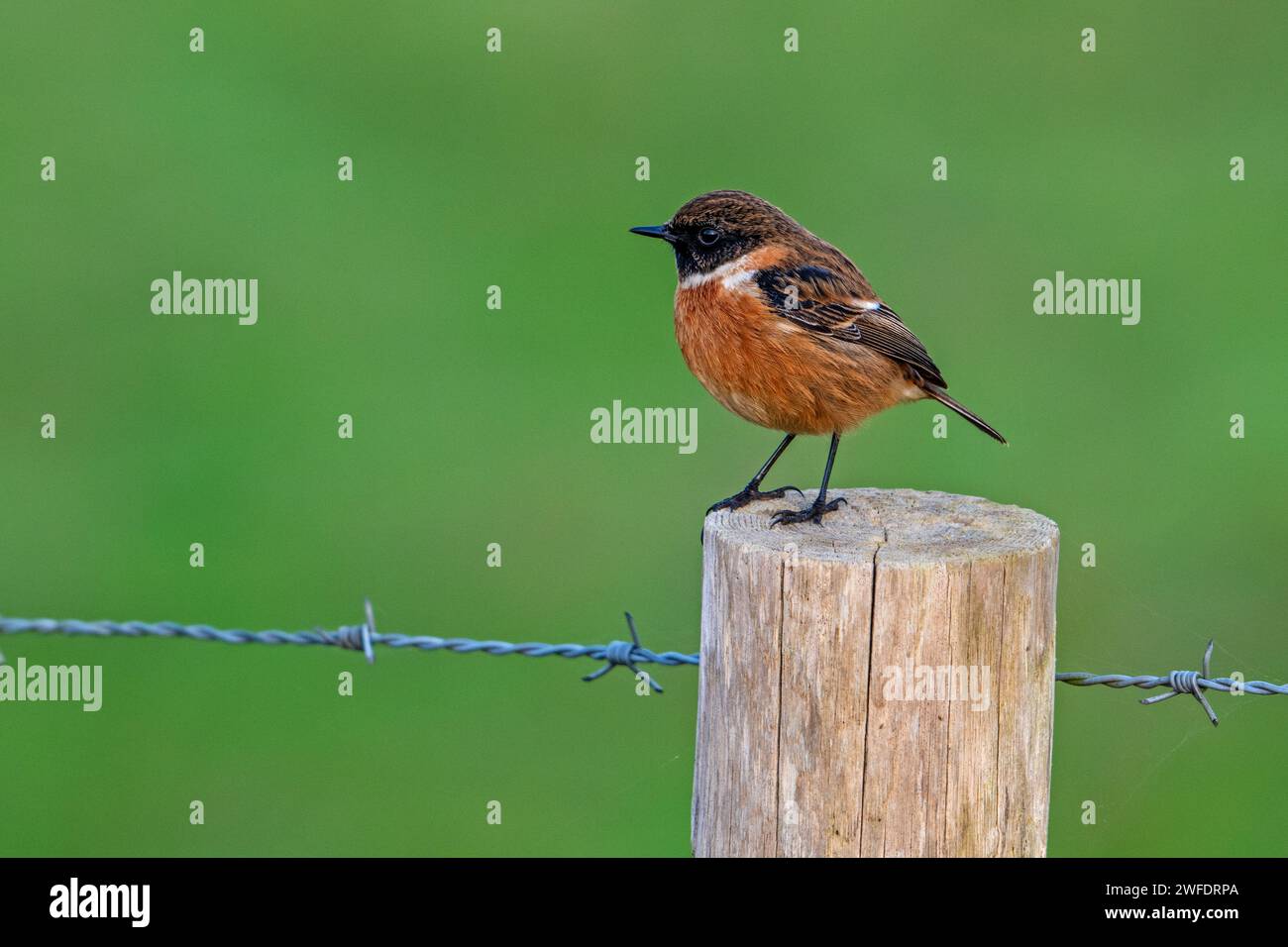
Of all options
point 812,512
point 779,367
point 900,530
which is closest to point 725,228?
point 779,367

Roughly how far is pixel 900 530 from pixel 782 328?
1935mm

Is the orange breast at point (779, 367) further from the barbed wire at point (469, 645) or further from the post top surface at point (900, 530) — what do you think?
the barbed wire at point (469, 645)

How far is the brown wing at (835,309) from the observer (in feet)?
23.2

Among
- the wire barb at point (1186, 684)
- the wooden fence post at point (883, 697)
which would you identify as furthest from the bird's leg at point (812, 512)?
the wire barb at point (1186, 684)

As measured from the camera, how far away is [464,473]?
500 inches

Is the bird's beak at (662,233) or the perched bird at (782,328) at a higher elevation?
the bird's beak at (662,233)

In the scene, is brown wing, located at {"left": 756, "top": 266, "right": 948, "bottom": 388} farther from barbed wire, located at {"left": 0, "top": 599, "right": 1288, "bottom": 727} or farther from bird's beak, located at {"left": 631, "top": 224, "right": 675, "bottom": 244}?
barbed wire, located at {"left": 0, "top": 599, "right": 1288, "bottom": 727}

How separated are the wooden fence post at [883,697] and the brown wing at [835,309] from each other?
2.35 m

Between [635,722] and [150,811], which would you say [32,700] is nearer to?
[150,811]

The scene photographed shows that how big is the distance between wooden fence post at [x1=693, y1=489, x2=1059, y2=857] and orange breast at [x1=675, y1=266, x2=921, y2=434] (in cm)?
220

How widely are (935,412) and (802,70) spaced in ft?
14.6

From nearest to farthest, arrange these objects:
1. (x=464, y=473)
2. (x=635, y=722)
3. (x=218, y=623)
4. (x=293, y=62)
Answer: (x=635, y=722), (x=218, y=623), (x=464, y=473), (x=293, y=62)

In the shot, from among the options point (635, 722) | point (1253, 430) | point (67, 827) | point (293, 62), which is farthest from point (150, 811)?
point (293, 62)

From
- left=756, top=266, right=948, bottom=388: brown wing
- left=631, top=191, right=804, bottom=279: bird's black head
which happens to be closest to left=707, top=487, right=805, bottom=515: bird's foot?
left=756, top=266, right=948, bottom=388: brown wing
